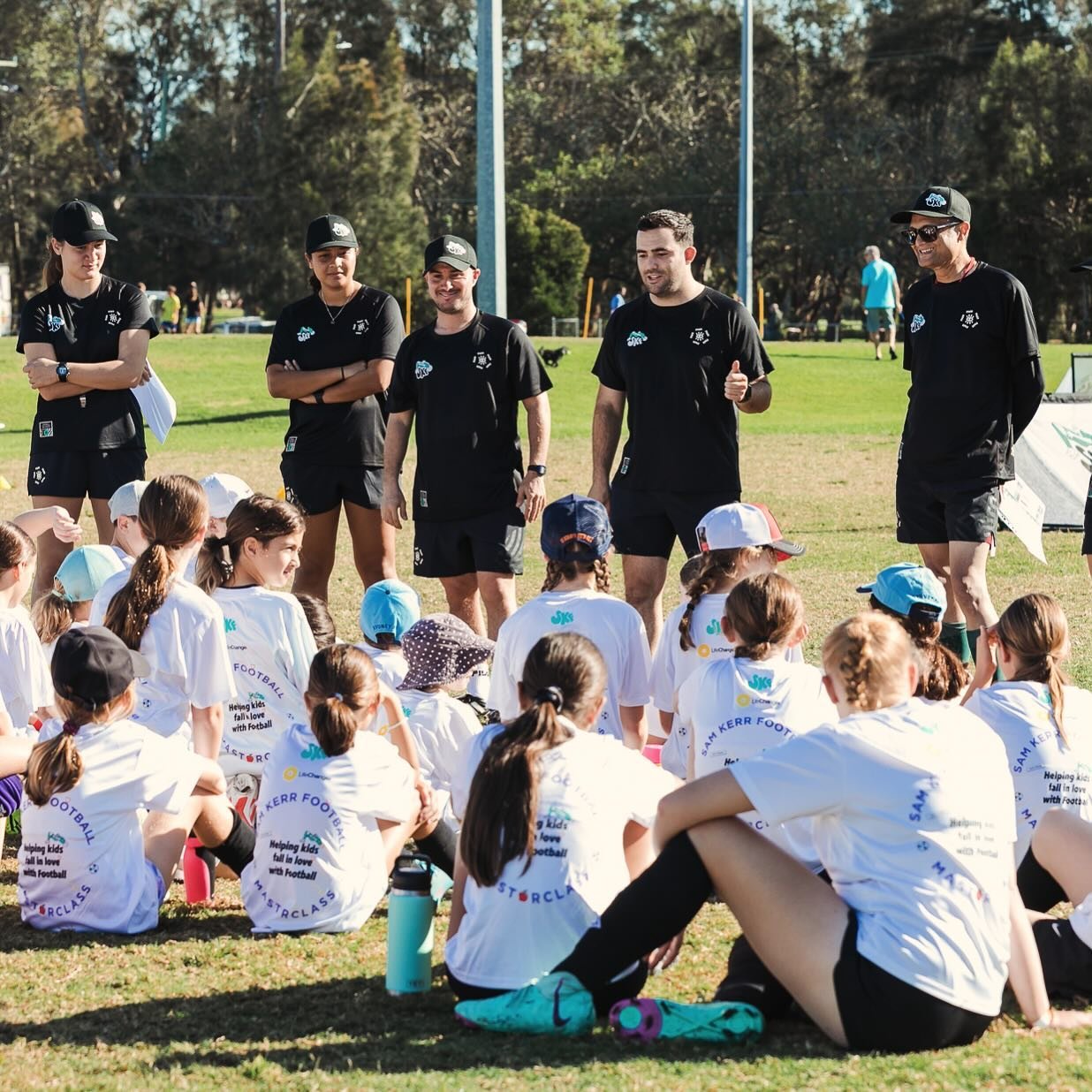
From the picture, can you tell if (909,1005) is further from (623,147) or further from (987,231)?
(623,147)

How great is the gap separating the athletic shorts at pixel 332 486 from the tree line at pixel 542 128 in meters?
41.2

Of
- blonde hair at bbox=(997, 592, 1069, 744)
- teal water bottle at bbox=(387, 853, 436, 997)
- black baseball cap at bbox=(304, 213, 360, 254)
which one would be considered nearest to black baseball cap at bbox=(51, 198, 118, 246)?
black baseball cap at bbox=(304, 213, 360, 254)

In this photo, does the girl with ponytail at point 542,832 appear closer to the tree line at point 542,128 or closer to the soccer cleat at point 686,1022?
the soccer cleat at point 686,1022

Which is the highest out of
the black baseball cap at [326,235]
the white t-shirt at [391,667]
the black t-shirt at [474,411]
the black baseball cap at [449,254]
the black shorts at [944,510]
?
the black baseball cap at [326,235]

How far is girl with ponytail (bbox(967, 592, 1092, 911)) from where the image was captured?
4922mm

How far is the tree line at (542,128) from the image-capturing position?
172 ft

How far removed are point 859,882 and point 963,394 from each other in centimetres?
382

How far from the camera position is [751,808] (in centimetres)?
394


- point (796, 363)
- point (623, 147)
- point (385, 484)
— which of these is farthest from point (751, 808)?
point (623, 147)

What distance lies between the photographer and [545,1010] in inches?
162

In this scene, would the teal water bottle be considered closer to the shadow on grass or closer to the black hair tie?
the shadow on grass

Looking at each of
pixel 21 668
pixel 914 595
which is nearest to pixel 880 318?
pixel 914 595

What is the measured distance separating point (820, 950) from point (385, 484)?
14.3ft

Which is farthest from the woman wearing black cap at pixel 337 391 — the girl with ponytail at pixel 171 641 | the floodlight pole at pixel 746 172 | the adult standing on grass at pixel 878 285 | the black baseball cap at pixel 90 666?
the floodlight pole at pixel 746 172
